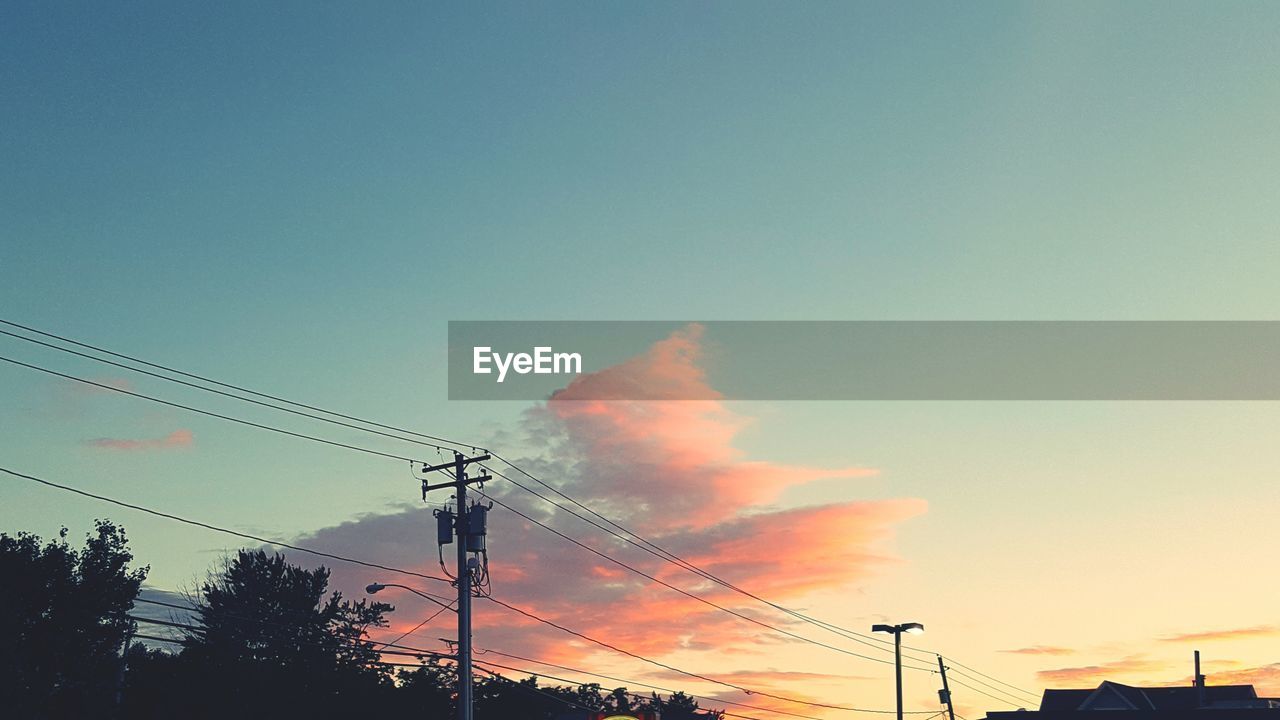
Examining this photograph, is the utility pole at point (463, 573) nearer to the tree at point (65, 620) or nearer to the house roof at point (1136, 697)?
the tree at point (65, 620)

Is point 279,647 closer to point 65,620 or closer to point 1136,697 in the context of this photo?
point 65,620

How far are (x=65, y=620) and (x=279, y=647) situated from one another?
42.9m

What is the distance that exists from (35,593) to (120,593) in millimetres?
3857

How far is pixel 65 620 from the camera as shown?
5953 centimetres

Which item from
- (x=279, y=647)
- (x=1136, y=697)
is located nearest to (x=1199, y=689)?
(x=1136, y=697)

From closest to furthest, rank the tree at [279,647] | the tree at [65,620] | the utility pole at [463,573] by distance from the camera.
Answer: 1. the utility pole at [463,573]
2. the tree at [65,620]
3. the tree at [279,647]

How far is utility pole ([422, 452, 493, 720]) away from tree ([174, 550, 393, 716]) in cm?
3930

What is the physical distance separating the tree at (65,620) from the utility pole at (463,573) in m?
23.4

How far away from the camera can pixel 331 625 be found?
108250 millimetres

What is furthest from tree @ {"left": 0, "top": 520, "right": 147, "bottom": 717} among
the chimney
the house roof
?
the chimney

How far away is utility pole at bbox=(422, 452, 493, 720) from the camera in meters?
41.4

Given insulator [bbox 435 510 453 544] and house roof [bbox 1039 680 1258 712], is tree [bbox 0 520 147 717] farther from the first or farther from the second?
house roof [bbox 1039 680 1258 712]

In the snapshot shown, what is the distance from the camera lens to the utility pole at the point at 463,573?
41375 millimetres

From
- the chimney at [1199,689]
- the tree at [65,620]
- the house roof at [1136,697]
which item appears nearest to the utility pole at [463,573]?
the tree at [65,620]
